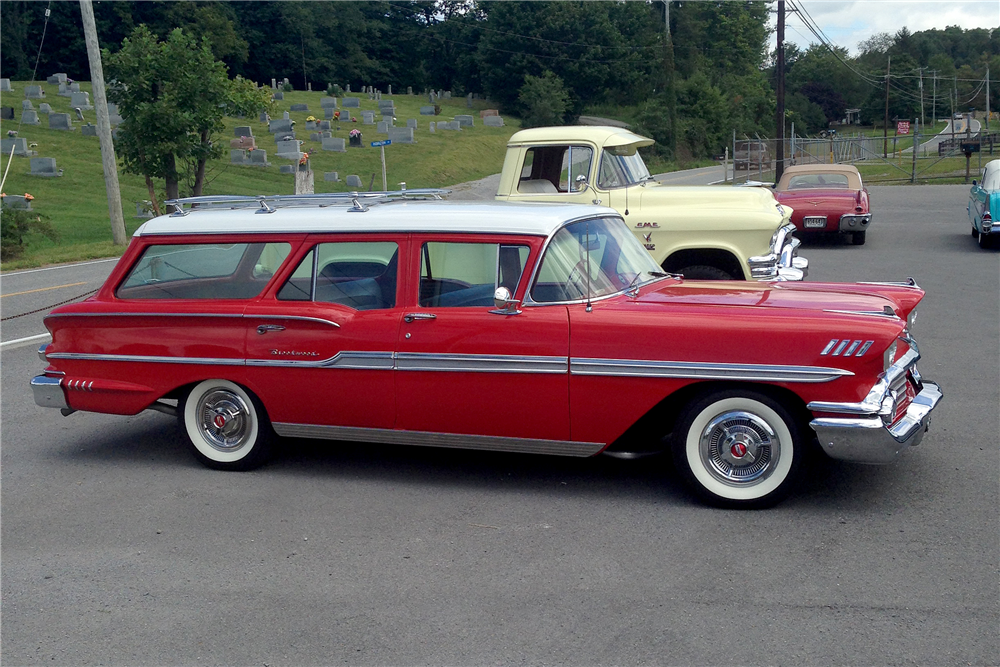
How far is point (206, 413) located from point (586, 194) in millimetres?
5279

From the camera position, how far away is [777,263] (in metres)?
9.45

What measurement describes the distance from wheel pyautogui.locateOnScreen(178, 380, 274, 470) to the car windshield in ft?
6.50

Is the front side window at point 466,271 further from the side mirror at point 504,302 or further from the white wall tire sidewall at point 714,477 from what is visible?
the white wall tire sidewall at point 714,477

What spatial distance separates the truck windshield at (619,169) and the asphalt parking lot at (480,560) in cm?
453

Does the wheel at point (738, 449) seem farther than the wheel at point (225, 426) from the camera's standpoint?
No

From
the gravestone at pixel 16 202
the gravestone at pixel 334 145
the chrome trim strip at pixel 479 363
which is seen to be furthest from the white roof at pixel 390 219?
the gravestone at pixel 334 145

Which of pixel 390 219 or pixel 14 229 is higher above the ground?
pixel 390 219

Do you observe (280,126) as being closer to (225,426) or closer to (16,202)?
(16,202)

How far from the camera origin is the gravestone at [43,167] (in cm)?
3342

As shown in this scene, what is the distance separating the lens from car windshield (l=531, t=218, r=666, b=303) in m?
5.45

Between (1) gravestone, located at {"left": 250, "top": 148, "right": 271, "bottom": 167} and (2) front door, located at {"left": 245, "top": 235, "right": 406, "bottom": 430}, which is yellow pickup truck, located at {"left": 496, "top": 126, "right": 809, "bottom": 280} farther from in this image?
(1) gravestone, located at {"left": 250, "top": 148, "right": 271, "bottom": 167}

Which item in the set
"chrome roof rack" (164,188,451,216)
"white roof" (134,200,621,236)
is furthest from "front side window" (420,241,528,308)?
"chrome roof rack" (164,188,451,216)

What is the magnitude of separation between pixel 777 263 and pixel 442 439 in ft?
16.8

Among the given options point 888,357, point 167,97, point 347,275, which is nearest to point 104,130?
point 167,97
